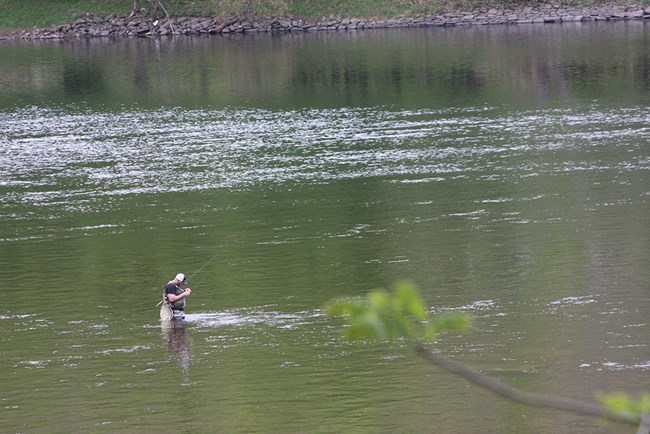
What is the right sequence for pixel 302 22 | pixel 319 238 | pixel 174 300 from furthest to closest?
1. pixel 302 22
2. pixel 319 238
3. pixel 174 300

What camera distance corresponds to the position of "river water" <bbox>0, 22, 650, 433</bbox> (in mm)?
19828

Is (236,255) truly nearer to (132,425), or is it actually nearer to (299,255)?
(299,255)

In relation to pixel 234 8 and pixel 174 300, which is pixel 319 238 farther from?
pixel 234 8

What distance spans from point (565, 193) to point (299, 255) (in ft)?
33.7

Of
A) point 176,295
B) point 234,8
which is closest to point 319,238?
point 176,295

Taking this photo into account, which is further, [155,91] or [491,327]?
[155,91]

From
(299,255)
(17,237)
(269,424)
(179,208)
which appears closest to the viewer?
(269,424)

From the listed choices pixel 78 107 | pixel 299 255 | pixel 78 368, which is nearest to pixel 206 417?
pixel 78 368

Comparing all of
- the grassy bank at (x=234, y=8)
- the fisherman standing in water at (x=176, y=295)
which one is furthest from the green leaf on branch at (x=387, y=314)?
the grassy bank at (x=234, y=8)

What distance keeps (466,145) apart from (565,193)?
896cm

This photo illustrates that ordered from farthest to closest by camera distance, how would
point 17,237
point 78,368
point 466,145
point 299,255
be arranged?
1. point 466,145
2. point 17,237
3. point 299,255
4. point 78,368

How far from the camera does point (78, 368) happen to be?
2164 centimetres

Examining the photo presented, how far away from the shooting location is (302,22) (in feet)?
298

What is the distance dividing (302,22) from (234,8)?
6219mm
